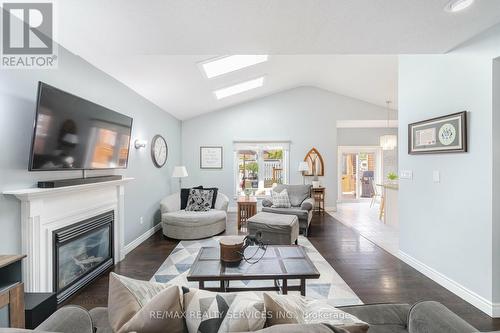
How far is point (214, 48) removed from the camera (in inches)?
93.1

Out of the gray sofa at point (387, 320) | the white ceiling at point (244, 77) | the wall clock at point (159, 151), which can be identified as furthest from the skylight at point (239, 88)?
the gray sofa at point (387, 320)

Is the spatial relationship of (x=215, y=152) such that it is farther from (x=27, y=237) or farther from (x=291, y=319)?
(x=291, y=319)

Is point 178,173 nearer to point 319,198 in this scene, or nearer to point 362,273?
point 319,198

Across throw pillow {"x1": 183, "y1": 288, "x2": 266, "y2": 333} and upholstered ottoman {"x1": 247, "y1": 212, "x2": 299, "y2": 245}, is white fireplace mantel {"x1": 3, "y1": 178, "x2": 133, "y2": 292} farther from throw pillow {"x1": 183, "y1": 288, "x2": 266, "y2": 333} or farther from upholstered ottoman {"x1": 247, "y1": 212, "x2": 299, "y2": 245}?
upholstered ottoman {"x1": 247, "y1": 212, "x2": 299, "y2": 245}

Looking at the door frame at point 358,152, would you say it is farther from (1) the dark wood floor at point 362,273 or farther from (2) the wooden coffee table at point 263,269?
(2) the wooden coffee table at point 263,269

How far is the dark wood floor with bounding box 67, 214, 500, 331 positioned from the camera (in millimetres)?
2318

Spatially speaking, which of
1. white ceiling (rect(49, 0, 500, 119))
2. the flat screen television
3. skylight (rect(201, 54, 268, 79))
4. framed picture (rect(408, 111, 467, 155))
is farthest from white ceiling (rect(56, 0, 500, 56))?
skylight (rect(201, 54, 268, 79))

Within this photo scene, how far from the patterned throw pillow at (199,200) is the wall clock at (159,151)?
897mm

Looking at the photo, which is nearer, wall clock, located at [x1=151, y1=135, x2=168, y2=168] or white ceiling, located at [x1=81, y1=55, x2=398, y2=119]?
white ceiling, located at [x1=81, y1=55, x2=398, y2=119]

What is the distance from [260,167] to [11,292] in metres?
5.59

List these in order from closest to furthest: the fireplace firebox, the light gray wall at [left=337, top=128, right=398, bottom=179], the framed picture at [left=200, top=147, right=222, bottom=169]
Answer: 1. the fireplace firebox
2. the framed picture at [left=200, top=147, right=222, bottom=169]
3. the light gray wall at [left=337, top=128, right=398, bottom=179]

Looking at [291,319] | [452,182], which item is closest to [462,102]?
[452,182]

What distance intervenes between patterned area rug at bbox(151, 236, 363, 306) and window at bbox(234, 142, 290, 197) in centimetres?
303

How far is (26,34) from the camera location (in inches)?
78.2
